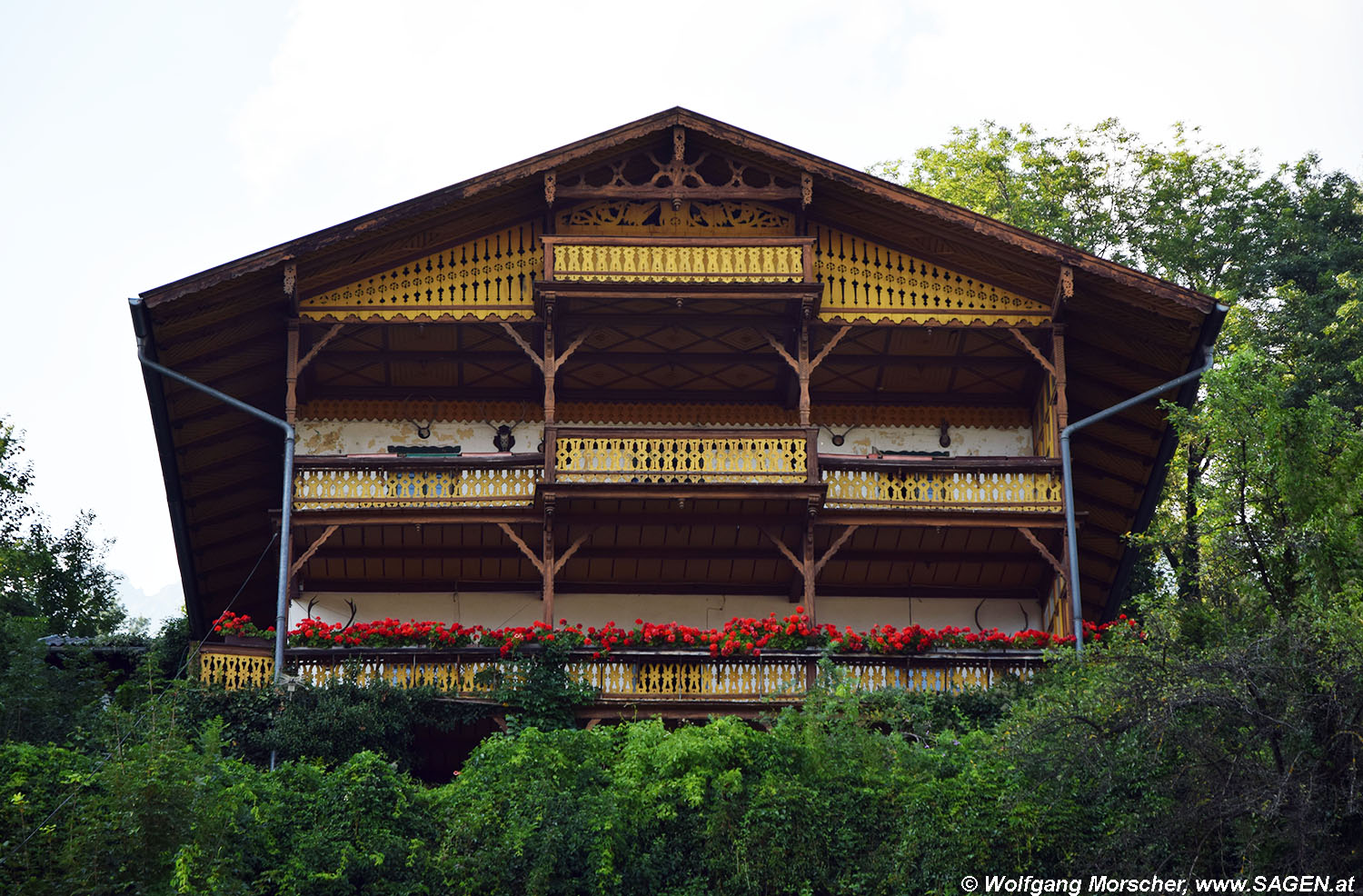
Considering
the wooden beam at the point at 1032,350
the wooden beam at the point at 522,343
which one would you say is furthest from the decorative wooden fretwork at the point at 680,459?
the wooden beam at the point at 1032,350

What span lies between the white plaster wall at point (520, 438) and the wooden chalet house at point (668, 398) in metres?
0.05

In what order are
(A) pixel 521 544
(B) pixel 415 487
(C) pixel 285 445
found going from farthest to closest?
(C) pixel 285 445
(B) pixel 415 487
(A) pixel 521 544

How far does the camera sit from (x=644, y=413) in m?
32.1

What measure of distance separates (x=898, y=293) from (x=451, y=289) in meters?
7.47

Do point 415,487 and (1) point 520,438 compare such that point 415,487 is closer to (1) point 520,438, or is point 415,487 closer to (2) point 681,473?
(1) point 520,438

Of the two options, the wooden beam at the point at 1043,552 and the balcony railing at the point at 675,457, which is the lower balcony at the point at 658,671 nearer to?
the wooden beam at the point at 1043,552

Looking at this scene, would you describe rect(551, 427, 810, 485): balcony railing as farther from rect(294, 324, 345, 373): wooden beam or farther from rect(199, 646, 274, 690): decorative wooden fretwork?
A: rect(199, 646, 274, 690): decorative wooden fretwork

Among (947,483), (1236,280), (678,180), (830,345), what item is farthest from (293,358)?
(1236,280)

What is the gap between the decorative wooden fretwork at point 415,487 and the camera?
2945 cm

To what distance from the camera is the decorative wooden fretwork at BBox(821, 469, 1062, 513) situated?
97.7 ft

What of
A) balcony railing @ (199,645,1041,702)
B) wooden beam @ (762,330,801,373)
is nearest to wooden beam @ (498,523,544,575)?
balcony railing @ (199,645,1041,702)

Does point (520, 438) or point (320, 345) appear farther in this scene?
point (520, 438)

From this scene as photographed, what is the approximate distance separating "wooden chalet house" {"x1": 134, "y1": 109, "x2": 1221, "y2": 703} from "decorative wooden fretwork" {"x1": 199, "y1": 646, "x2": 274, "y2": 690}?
261cm

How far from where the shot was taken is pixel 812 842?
20.7 meters
